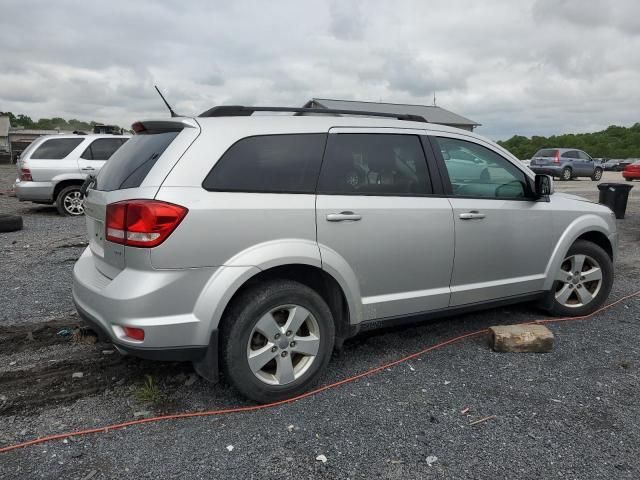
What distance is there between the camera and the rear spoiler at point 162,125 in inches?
119

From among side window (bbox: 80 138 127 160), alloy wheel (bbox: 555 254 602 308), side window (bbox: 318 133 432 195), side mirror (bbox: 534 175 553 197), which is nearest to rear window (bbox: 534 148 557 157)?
side window (bbox: 80 138 127 160)

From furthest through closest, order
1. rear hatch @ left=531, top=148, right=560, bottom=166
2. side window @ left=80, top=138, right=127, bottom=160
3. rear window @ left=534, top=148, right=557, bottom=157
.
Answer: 1. rear window @ left=534, top=148, right=557, bottom=157
2. rear hatch @ left=531, top=148, right=560, bottom=166
3. side window @ left=80, top=138, right=127, bottom=160

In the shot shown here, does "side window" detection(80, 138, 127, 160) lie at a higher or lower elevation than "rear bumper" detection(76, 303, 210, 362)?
higher

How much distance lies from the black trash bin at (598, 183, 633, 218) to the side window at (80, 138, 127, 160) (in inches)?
441

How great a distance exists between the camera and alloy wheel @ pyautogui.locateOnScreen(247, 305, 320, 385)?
2982mm

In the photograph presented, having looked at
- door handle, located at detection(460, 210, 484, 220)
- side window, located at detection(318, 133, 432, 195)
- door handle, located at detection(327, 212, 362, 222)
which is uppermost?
side window, located at detection(318, 133, 432, 195)

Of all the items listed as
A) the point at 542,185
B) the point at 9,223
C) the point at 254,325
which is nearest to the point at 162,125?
the point at 254,325

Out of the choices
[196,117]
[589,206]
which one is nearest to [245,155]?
[196,117]

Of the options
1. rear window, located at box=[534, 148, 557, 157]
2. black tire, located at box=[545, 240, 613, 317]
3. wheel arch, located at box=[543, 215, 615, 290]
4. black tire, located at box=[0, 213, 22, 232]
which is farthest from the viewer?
rear window, located at box=[534, 148, 557, 157]

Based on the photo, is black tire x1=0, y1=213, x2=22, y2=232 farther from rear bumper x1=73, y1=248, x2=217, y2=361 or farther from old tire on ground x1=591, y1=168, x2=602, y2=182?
old tire on ground x1=591, y1=168, x2=602, y2=182

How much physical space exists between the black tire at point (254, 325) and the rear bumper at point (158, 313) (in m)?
0.14

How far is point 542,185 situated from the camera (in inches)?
164

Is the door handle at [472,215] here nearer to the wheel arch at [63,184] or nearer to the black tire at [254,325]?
the black tire at [254,325]

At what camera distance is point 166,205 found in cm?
270
